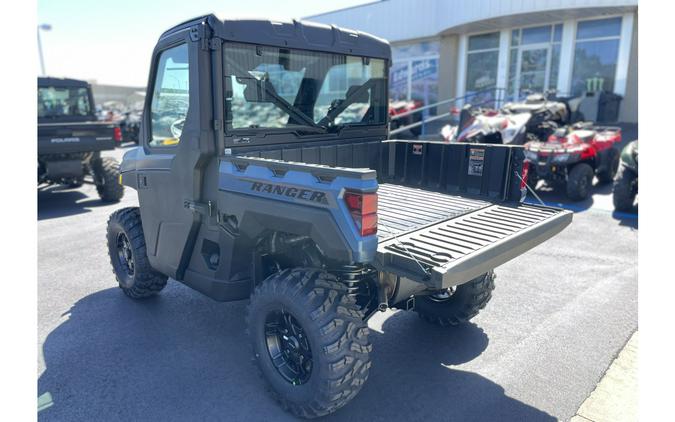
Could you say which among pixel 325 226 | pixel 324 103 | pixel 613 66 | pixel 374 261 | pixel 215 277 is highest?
pixel 613 66

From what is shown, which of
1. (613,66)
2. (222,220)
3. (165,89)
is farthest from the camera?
(613,66)

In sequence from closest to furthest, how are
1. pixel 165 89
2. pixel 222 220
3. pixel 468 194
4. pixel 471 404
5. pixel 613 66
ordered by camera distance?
pixel 471 404
pixel 222 220
pixel 165 89
pixel 468 194
pixel 613 66

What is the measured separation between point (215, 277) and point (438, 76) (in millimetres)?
19029

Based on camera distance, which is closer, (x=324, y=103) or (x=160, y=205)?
(x=160, y=205)

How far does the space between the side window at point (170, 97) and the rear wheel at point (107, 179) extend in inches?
237

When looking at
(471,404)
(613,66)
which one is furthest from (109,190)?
(613,66)

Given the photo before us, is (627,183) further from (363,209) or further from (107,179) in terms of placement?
(107,179)

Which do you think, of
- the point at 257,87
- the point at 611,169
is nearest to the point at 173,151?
the point at 257,87

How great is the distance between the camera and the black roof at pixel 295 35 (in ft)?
10.3

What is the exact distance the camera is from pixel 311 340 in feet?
8.93

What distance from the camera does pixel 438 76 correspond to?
20594 millimetres

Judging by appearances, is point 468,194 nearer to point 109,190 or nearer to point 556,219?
point 556,219

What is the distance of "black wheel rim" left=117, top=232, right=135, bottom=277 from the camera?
15.1 ft

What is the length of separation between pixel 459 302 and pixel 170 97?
2.82 m
